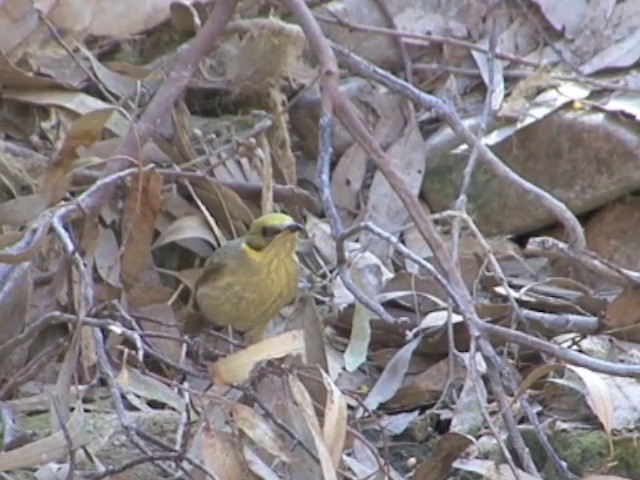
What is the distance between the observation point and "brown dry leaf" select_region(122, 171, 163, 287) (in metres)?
3.64

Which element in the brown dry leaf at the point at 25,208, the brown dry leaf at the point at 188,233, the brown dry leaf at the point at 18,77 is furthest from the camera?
the brown dry leaf at the point at 18,77

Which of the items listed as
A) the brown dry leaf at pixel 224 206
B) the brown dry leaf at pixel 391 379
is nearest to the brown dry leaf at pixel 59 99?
the brown dry leaf at pixel 224 206

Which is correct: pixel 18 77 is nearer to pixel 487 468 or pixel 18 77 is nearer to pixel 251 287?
pixel 251 287

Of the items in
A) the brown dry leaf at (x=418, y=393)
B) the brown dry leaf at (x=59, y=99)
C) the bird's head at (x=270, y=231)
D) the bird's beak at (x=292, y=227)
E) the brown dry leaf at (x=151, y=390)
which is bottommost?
the brown dry leaf at (x=418, y=393)

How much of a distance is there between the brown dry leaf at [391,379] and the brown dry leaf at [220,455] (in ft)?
3.17

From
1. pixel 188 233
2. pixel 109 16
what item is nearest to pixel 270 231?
pixel 188 233

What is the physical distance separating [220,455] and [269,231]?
115cm

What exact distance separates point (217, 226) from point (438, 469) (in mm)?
1587

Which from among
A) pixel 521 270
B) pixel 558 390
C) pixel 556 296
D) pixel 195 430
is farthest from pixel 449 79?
pixel 195 430

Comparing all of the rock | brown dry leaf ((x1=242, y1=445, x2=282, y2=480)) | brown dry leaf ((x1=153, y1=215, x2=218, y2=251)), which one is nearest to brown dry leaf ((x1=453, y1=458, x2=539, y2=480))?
brown dry leaf ((x1=242, y1=445, x2=282, y2=480))

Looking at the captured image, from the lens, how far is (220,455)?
287cm

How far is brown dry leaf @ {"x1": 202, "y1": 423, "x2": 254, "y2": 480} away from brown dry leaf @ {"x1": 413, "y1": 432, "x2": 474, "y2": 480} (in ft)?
1.47

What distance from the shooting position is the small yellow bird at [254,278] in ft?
12.8

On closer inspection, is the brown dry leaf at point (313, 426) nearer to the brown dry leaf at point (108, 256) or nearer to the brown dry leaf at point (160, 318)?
the brown dry leaf at point (160, 318)
